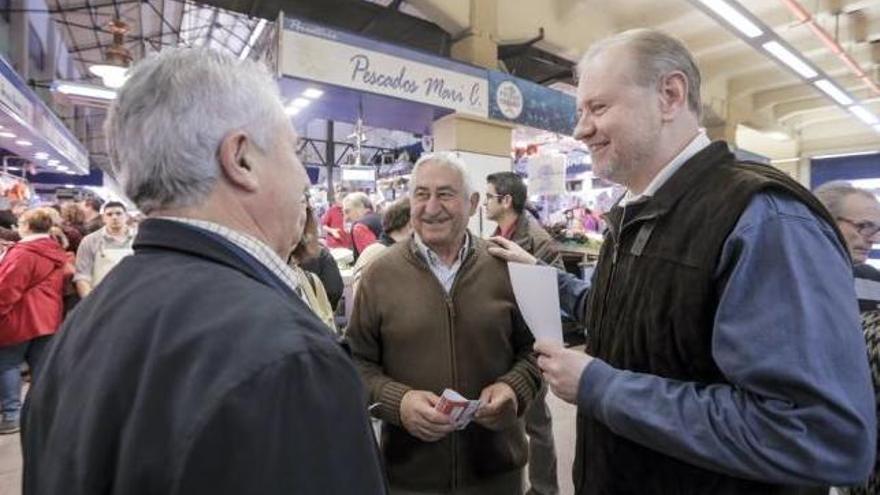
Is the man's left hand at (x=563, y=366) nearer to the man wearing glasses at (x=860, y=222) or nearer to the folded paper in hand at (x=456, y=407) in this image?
the folded paper in hand at (x=456, y=407)

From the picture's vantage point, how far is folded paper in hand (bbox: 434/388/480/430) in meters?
1.37

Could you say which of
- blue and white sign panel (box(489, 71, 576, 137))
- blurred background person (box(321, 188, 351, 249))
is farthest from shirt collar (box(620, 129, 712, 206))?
blurred background person (box(321, 188, 351, 249))

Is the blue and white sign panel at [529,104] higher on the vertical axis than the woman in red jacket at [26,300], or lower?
higher

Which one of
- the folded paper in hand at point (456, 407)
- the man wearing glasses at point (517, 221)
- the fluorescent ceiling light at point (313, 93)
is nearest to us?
the folded paper in hand at point (456, 407)

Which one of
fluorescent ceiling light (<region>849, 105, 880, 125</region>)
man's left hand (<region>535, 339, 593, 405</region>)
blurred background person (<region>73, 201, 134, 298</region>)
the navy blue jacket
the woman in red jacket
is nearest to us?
the navy blue jacket

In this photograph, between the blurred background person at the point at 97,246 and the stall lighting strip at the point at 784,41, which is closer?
Result: the blurred background person at the point at 97,246

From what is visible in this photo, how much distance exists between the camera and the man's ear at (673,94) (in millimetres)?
1167

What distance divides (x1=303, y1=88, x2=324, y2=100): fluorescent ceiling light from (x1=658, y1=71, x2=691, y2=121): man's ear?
3.88 m

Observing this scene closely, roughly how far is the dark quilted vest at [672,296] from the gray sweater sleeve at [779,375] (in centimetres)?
4

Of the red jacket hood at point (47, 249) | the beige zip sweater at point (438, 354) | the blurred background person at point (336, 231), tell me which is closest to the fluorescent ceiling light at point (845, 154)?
the blurred background person at point (336, 231)

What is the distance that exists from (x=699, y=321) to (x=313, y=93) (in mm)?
4275

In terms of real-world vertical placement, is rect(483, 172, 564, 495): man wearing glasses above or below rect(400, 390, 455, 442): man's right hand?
above

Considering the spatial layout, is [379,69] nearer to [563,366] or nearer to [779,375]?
[563,366]

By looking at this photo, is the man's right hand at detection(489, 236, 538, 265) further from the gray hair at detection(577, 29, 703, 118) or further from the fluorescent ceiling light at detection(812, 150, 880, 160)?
the fluorescent ceiling light at detection(812, 150, 880, 160)
